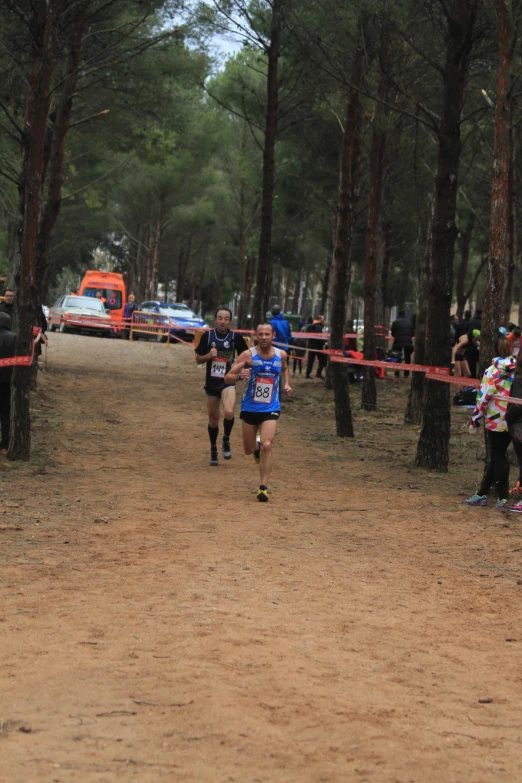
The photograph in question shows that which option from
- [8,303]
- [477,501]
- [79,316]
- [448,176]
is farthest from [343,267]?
[79,316]

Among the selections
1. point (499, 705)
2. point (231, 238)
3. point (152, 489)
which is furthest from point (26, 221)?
point (231, 238)

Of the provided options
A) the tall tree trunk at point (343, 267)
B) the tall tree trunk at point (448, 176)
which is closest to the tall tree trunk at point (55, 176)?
the tall tree trunk at point (343, 267)

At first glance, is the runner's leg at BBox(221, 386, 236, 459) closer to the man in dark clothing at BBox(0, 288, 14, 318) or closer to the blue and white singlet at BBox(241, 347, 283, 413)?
the blue and white singlet at BBox(241, 347, 283, 413)

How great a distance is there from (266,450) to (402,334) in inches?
715

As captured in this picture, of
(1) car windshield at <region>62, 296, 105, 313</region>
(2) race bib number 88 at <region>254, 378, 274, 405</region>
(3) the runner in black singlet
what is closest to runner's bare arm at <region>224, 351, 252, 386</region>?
(2) race bib number 88 at <region>254, 378, 274, 405</region>

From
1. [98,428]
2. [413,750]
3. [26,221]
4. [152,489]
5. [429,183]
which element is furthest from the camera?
[429,183]

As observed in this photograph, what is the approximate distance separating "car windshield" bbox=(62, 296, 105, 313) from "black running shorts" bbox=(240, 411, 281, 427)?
30844 mm

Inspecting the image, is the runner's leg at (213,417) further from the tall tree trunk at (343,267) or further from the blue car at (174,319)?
the blue car at (174,319)

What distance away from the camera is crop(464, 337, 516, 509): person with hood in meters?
11.2

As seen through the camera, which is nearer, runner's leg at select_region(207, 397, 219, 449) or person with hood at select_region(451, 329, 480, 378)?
runner's leg at select_region(207, 397, 219, 449)

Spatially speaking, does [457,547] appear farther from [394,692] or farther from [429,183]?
[429,183]

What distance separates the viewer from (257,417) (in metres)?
11.4

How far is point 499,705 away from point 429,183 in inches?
1064

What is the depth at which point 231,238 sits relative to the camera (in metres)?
71.3
